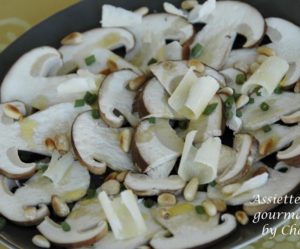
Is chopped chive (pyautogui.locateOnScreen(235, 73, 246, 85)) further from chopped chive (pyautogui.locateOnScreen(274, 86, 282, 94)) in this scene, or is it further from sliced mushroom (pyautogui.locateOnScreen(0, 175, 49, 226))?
sliced mushroom (pyautogui.locateOnScreen(0, 175, 49, 226))

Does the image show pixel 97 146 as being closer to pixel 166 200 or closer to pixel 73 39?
pixel 166 200

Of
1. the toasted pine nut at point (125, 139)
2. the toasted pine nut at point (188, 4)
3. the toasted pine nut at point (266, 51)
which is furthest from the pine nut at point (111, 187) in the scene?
the toasted pine nut at point (188, 4)

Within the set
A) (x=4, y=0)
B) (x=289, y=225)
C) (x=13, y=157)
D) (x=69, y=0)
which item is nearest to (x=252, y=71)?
(x=289, y=225)

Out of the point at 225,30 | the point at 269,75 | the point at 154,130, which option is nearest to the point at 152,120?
the point at 154,130

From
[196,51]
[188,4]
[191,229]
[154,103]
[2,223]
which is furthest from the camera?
[188,4]

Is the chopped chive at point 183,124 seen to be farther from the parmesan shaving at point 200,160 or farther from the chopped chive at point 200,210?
the chopped chive at point 200,210

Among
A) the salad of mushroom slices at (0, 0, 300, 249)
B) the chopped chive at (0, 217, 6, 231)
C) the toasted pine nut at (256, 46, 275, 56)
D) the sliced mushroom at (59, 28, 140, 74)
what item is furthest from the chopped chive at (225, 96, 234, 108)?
the chopped chive at (0, 217, 6, 231)

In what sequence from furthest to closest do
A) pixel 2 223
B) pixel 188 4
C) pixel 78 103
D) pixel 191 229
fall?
pixel 188 4 → pixel 78 103 → pixel 2 223 → pixel 191 229
